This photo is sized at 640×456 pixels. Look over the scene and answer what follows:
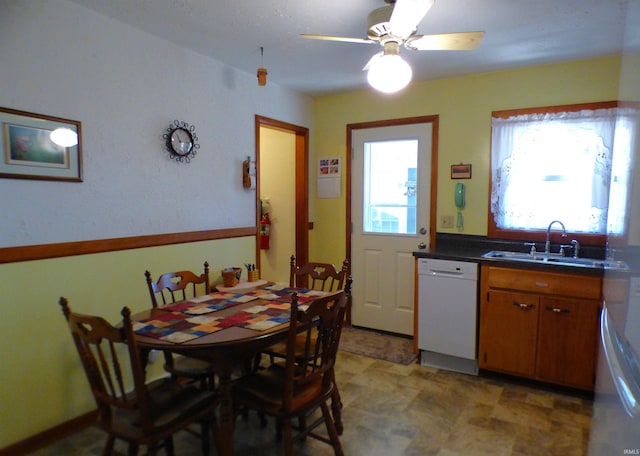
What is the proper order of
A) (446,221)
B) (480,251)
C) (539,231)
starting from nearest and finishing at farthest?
1. (539,231)
2. (480,251)
3. (446,221)

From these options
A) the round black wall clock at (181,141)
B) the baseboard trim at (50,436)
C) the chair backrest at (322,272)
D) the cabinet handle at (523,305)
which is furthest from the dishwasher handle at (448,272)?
the baseboard trim at (50,436)

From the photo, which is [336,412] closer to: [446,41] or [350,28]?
[446,41]

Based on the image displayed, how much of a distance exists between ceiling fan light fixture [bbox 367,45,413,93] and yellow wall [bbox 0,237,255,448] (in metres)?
1.82

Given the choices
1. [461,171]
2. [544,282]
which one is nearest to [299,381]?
[544,282]

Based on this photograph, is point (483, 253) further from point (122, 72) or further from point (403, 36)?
point (122, 72)

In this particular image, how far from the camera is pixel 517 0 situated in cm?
208

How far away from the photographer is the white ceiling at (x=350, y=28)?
7.02 feet

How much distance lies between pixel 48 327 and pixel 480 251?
3032 mm

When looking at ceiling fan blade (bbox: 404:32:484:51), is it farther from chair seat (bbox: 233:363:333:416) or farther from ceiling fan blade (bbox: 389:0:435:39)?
chair seat (bbox: 233:363:333:416)

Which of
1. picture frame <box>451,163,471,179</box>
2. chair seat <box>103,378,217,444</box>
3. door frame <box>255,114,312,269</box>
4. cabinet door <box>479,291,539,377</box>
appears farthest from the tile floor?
picture frame <box>451,163,471,179</box>

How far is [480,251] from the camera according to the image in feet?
10.7

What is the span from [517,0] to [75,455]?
3286 mm

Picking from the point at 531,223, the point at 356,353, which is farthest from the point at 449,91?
the point at 356,353

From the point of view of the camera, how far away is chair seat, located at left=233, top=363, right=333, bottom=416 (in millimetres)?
1720
